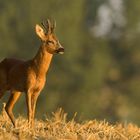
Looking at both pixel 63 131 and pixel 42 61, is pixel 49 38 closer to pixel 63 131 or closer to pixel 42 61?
pixel 42 61

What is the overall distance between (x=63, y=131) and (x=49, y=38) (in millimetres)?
1602

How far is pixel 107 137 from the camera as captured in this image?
1331cm

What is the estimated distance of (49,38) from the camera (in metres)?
13.9

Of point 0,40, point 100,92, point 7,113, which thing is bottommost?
point 100,92

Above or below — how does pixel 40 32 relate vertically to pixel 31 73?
above

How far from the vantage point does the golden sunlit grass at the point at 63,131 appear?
12.5 meters

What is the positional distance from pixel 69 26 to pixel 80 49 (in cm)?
157

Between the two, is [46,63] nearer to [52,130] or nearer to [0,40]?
[52,130]

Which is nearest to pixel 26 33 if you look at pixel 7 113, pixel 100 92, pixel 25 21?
pixel 25 21

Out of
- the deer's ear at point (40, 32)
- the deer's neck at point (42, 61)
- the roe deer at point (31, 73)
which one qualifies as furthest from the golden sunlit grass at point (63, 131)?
the deer's ear at point (40, 32)

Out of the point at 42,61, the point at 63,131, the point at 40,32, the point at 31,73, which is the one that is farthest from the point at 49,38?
the point at 63,131

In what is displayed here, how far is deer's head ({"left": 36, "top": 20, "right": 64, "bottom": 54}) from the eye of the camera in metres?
13.8

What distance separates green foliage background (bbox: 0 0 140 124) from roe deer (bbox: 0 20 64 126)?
31.1 metres

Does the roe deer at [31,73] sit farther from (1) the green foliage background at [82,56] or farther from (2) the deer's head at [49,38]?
(1) the green foliage background at [82,56]
